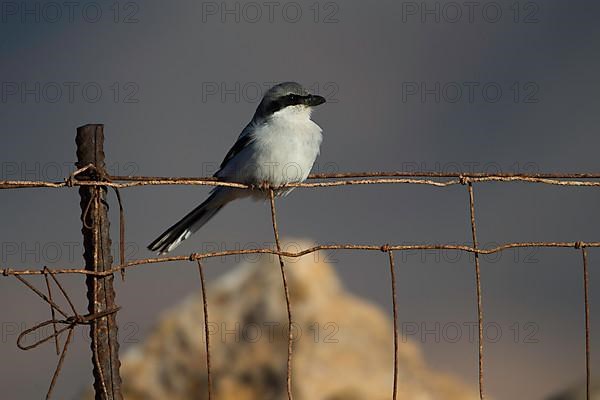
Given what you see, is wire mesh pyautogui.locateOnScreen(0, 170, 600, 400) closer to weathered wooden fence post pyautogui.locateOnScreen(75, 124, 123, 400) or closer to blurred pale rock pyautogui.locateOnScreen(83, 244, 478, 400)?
weathered wooden fence post pyautogui.locateOnScreen(75, 124, 123, 400)

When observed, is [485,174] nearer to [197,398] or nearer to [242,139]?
[242,139]

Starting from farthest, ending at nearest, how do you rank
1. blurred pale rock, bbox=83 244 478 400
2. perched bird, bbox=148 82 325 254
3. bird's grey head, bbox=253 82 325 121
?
blurred pale rock, bbox=83 244 478 400 → bird's grey head, bbox=253 82 325 121 → perched bird, bbox=148 82 325 254

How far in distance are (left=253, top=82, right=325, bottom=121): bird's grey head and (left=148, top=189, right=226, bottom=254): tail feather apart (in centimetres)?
67

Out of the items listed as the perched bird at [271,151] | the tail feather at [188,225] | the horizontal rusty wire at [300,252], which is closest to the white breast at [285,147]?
the perched bird at [271,151]

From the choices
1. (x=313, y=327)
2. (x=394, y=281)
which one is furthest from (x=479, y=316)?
(x=313, y=327)

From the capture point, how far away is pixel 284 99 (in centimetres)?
583

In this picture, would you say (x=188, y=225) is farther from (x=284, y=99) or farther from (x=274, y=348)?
(x=274, y=348)

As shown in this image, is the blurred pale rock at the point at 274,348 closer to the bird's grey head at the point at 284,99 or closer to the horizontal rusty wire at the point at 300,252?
the bird's grey head at the point at 284,99

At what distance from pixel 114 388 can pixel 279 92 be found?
2.90 metres

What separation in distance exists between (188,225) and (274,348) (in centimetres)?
254

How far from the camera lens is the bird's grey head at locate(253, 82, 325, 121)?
5820 mm

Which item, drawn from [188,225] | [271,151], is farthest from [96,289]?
[271,151]

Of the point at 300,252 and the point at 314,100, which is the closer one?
the point at 300,252

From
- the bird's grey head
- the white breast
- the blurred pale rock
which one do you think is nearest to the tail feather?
the white breast
